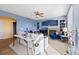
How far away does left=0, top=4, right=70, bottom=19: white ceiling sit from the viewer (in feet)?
5.74

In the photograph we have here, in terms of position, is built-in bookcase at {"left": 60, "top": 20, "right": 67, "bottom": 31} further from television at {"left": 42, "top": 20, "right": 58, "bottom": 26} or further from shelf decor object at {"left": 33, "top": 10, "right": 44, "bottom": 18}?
shelf decor object at {"left": 33, "top": 10, "right": 44, "bottom": 18}

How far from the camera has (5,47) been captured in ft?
6.03

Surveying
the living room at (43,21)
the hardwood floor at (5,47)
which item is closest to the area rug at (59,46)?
the living room at (43,21)

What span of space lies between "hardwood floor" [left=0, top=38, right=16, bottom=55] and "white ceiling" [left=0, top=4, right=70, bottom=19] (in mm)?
520

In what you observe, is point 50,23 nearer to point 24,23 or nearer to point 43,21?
point 43,21

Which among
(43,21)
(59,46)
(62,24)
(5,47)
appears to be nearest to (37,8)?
(43,21)

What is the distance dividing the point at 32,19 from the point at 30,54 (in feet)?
1.98

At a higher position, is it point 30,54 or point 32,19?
point 32,19

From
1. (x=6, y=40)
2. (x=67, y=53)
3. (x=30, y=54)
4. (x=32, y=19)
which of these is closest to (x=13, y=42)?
(x=6, y=40)

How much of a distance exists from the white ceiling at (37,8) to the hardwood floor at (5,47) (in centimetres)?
52

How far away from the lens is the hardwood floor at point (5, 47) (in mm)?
1789

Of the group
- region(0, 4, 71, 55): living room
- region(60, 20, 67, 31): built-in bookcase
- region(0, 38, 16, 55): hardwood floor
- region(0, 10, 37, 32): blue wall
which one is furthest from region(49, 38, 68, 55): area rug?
region(0, 38, 16, 55): hardwood floor
